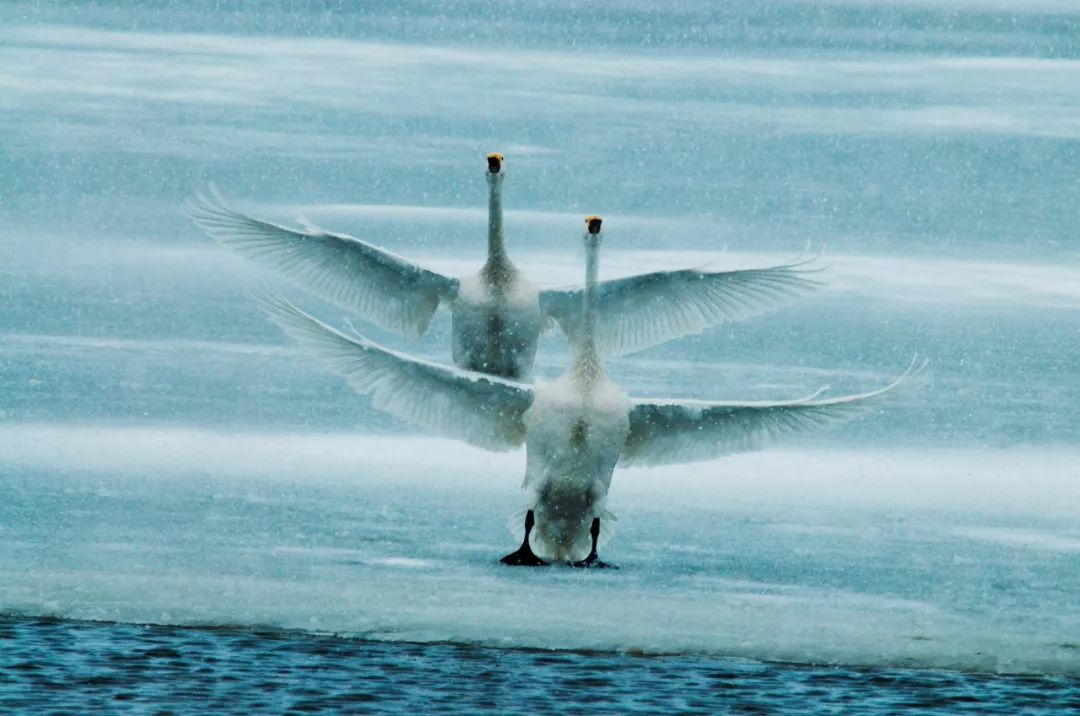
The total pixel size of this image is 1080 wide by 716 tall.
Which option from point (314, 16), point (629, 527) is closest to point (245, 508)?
point (629, 527)

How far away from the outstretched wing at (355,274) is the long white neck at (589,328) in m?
1.07

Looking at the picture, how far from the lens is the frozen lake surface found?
24.2 feet

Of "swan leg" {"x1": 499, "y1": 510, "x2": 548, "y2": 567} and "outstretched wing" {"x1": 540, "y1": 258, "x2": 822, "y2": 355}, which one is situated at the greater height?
"outstretched wing" {"x1": 540, "y1": 258, "x2": 822, "y2": 355}

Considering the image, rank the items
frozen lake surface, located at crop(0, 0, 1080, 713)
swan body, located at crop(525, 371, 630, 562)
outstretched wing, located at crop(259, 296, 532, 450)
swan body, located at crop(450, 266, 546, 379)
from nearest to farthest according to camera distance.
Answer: frozen lake surface, located at crop(0, 0, 1080, 713) < swan body, located at crop(525, 371, 630, 562) < outstretched wing, located at crop(259, 296, 532, 450) < swan body, located at crop(450, 266, 546, 379)

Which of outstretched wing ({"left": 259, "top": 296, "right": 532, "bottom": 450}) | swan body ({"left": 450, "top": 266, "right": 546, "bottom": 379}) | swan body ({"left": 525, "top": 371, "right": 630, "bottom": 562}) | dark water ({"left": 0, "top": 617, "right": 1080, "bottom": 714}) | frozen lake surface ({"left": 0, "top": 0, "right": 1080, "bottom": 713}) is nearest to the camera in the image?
dark water ({"left": 0, "top": 617, "right": 1080, "bottom": 714})

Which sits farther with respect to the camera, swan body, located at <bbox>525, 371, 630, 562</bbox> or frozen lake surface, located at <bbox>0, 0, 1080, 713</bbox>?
swan body, located at <bbox>525, 371, 630, 562</bbox>

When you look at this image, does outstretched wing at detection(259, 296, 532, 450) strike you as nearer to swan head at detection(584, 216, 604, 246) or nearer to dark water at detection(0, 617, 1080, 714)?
swan head at detection(584, 216, 604, 246)

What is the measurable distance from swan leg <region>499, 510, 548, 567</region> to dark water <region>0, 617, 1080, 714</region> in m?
1.22

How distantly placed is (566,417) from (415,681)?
1.82m

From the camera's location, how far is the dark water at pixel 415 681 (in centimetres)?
674

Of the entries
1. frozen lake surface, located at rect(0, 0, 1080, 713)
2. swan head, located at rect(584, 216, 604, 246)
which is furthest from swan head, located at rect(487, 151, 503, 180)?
frozen lake surface, located at rect(0, 0, 1080, 713)

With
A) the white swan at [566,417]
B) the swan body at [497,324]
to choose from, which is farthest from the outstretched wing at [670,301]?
the white swan at [566,417]

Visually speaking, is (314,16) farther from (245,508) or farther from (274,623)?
(274,623)

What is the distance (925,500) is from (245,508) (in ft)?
10.3
